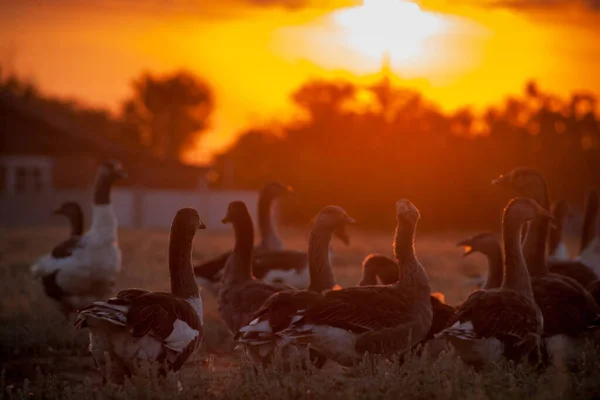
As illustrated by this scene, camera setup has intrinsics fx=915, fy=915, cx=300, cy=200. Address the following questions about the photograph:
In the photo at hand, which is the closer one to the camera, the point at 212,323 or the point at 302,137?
the point at 212,323

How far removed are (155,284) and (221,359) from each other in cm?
517

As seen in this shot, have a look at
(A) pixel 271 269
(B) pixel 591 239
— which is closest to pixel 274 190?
(A) pixel 271 269

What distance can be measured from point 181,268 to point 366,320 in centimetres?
173

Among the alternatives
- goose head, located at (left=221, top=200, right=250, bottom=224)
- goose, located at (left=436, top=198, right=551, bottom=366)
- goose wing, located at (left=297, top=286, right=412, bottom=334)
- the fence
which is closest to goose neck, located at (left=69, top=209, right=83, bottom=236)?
goose head, located at (left=221, top=200, right=250, bottom=224)

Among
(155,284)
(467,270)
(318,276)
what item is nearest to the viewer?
(318,276)

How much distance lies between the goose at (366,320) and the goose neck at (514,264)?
2.57 feet

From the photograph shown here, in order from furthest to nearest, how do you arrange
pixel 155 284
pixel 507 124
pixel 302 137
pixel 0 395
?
pixel 302 137, pixel 507 124, pixel 155 284, pixel 0 395

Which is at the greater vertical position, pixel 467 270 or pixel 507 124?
pixel 507 124

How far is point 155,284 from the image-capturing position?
48.2ft

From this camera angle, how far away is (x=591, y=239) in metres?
14.6

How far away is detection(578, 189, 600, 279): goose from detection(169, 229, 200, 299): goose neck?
250 inches

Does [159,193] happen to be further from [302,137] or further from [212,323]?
[212,323]

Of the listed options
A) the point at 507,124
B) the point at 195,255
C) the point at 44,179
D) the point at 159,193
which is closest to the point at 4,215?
the point at 44,179

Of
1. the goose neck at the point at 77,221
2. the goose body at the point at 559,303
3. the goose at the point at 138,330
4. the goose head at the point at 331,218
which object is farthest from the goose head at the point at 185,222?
the goose neck at the point at 77,221
